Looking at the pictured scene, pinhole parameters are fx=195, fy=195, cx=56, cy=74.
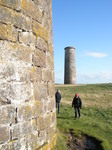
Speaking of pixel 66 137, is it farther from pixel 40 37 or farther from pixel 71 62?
pixel 71 62

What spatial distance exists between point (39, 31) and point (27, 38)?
63 cm

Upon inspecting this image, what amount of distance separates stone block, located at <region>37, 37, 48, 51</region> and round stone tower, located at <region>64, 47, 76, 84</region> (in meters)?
31.4

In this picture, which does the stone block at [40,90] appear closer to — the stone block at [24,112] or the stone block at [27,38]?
the stone block at [24,112]

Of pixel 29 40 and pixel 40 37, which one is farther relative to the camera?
pixel 40 37

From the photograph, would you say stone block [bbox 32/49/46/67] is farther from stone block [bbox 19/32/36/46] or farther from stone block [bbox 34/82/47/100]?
stone block [bbox 34/82/47/100]

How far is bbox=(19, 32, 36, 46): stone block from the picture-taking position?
4.36 metres

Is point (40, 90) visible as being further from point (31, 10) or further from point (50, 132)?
point (31, 10)

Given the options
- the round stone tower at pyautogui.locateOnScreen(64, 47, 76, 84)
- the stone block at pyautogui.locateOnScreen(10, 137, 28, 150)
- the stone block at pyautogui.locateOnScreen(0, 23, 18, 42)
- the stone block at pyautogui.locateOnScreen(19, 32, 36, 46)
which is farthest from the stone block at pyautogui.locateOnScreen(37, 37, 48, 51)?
the round stone tower at pyautogui.locateOnScreen(64, 47, 76, 84)

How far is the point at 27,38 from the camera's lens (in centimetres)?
450

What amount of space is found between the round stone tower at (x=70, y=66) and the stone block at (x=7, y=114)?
32890mm

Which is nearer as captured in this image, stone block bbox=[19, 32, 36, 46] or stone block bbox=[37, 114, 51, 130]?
stone block bbox=[19, 32, 36, 46]

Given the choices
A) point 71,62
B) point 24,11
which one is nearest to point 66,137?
point 24,11

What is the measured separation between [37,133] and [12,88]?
59.1 inches

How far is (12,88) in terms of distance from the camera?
411 cm
